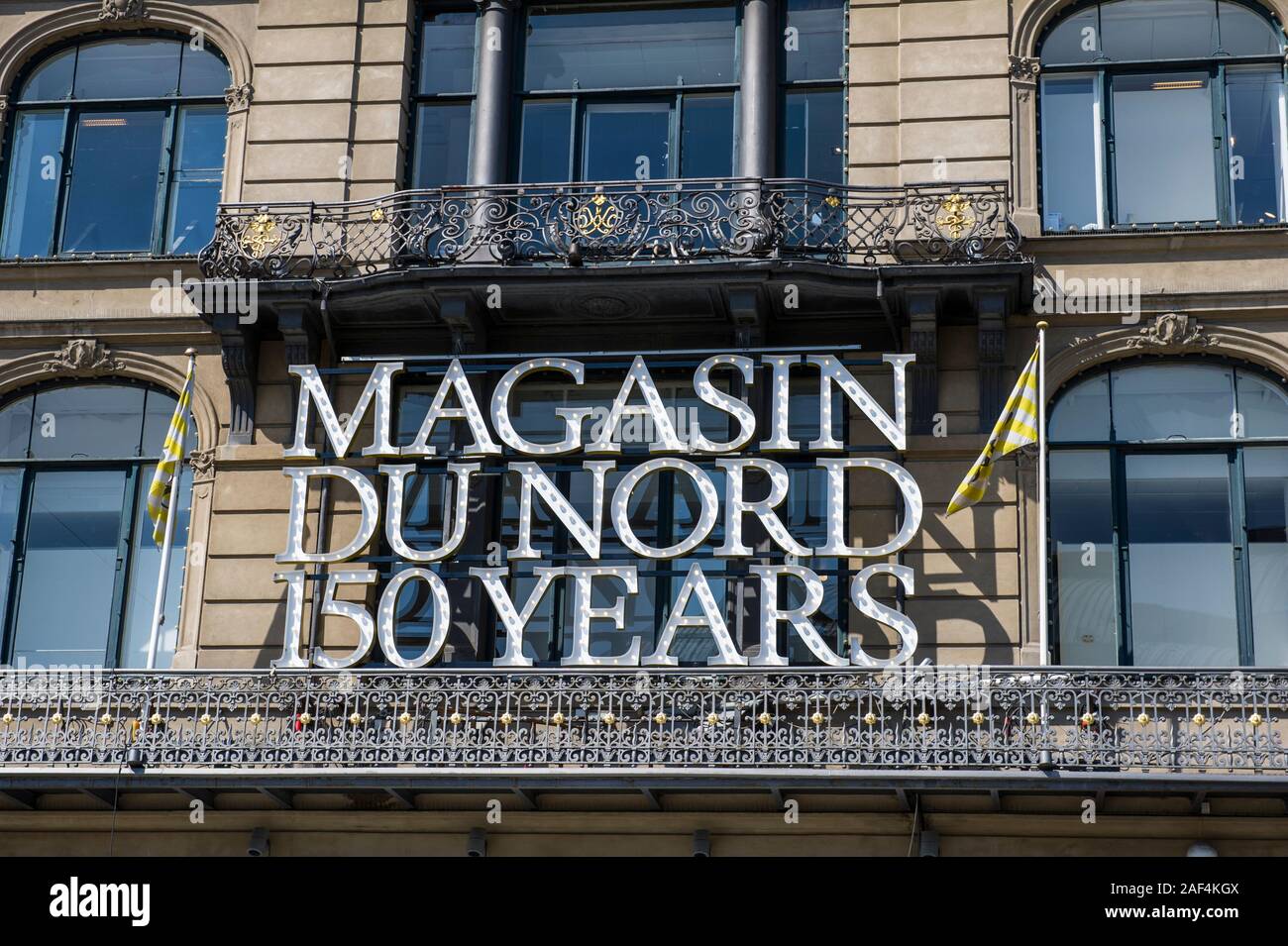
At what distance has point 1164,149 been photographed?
25266mm

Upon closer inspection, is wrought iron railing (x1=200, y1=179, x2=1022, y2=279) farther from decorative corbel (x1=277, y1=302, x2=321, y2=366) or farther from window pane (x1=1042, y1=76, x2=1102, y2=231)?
window pane (x1=1042, y1=76, x2=1102, y2=231)

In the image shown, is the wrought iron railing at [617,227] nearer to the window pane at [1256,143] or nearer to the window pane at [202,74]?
the window pane at [202,74]

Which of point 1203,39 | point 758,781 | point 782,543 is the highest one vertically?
point 1203,39

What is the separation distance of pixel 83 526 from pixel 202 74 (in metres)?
6.33

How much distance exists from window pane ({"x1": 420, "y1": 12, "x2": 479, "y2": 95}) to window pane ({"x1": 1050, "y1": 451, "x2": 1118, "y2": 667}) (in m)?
9.09

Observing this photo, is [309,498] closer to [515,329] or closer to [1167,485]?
[515,329]

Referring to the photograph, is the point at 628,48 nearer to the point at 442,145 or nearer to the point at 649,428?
the point at 442,145

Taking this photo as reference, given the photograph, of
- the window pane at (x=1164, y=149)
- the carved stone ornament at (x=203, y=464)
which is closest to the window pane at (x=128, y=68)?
the carved stone ornament at (x=203, y=464)

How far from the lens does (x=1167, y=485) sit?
23.8 metres

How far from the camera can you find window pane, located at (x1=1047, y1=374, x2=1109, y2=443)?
24.2 m

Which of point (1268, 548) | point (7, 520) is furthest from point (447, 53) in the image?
point (1268, 548)
